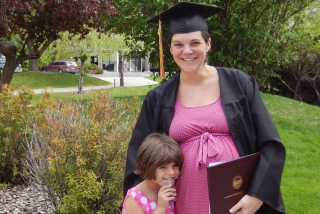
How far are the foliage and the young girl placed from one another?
3.20 meters

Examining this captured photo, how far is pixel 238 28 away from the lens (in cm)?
763

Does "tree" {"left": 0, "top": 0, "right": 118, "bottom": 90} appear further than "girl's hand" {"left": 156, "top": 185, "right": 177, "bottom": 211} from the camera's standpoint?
Yes

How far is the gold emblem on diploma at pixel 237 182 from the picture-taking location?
189cm

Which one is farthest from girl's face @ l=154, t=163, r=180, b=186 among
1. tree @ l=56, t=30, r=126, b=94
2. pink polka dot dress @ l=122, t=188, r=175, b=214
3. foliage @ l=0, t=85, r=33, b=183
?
tree @ l=56, t=30, r=126, b=94

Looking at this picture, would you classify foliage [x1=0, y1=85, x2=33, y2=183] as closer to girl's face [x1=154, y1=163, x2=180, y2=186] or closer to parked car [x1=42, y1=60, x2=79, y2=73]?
girl's face [x1=154, y1=163, x2=180, y2=186]

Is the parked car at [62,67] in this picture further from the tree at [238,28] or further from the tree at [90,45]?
the tree at [238,28]

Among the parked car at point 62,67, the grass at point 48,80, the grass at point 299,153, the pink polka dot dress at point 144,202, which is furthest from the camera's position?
the parked car at point 62,67

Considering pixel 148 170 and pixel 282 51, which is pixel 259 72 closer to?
pixel 282 51

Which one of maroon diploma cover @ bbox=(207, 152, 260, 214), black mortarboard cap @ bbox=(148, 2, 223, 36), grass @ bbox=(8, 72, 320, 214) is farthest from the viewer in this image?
grass @ bbox=(8, 72, 320, 214)

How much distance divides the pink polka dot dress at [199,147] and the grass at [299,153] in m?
3.20

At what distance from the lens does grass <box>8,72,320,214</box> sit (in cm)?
515

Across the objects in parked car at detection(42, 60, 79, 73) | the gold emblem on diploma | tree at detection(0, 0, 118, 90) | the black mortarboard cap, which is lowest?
parked car at detection(42, 60, 79, 73)

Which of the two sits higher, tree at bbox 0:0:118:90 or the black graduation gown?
tree at bbox 0:0:118:90

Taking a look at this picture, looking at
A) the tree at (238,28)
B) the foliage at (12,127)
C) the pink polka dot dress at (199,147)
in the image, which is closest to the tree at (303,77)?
the tree at (238,28)
